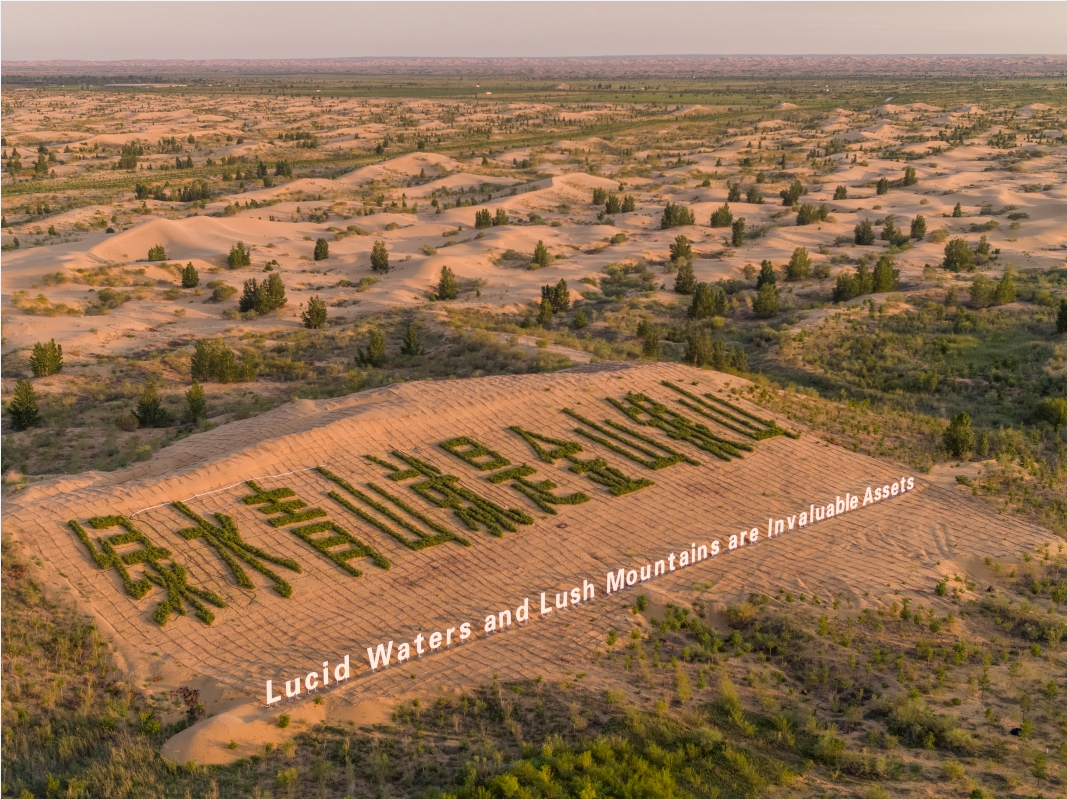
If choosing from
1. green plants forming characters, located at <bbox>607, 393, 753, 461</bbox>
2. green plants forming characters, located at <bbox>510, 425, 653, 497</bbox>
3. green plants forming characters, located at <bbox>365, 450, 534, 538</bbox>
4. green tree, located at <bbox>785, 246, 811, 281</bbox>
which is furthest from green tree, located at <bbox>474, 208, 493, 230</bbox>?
green plants forming characters, located at <bbox>365, 450, 534, 538</bbox>

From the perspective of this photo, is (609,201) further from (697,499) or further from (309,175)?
(697,499)

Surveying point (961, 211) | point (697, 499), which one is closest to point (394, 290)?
point (697, 499)

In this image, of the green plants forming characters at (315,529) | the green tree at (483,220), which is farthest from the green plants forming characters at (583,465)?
the green tree at (483,220)

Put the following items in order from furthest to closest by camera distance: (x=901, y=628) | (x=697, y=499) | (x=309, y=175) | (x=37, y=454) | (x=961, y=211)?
(x=309, y=175) → (x=961, y=211) → (x=37, y=454) → (x=697, y=499) → (x=901, y=628)

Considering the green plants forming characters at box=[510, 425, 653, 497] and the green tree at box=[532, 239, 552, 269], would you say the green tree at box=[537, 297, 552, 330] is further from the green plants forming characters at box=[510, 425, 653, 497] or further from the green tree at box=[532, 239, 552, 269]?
the green plants forming characters at box=[510, 425, 653, 497]

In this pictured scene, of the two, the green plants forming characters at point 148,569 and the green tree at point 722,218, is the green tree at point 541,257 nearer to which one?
the green tree at point 722,218

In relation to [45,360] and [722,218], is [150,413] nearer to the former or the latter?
[45,360]
